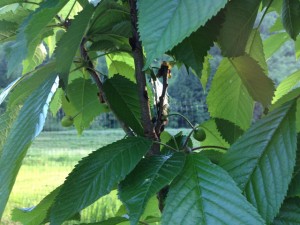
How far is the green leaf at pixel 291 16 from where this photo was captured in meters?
0.43

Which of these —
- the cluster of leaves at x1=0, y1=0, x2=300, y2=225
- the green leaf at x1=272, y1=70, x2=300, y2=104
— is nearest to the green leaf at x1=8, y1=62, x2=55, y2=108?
the cluster of leaves at x1=0, y1=0, x2=300, y2=225

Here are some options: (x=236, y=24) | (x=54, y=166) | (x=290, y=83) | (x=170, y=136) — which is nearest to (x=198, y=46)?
(x=236, y=24)

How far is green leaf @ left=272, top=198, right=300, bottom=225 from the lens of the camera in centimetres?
34

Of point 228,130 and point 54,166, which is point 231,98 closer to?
point 228,130

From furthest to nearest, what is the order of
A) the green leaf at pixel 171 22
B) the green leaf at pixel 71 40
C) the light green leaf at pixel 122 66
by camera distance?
the light green leaf at pixel 122 66, the green leaf at pixel 71 40, the green leaf at pixel 171 22

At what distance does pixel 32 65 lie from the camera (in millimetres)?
624

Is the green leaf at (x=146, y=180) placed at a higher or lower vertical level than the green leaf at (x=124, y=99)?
lower

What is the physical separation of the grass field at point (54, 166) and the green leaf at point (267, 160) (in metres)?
2.20

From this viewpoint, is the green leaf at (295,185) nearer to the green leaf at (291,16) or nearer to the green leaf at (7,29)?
the green leaf at (291,16)

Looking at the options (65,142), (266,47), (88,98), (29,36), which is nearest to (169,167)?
(29,36)

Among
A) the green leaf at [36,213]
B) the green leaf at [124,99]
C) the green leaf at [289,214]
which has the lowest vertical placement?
the green leaf at [36,213]

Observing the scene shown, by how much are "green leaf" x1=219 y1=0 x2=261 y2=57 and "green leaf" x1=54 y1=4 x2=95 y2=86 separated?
12 centimetres

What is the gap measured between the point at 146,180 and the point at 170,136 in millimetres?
183

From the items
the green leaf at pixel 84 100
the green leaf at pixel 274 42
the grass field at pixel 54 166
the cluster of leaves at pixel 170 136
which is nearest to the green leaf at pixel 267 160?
the cluster of leaves at pixel 170 136
